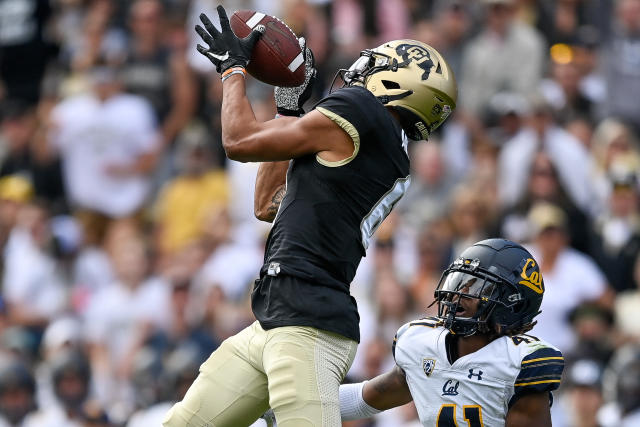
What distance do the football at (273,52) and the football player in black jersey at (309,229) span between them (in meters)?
0.06

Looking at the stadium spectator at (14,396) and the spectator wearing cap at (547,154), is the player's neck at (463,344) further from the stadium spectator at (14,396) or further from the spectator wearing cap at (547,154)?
the stadium spectator at (14,396)

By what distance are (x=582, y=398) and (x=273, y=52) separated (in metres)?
3.63

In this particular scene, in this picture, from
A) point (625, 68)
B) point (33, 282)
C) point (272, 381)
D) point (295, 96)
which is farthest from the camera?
point (33, 282)

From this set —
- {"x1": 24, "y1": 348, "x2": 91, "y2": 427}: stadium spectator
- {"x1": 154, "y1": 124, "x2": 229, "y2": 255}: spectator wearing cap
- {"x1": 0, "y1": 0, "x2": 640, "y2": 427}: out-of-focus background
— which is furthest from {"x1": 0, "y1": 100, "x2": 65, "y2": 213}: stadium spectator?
{"x1": 24, "y1": 348, "x2": 91, "y2": 427}: stadium spectator

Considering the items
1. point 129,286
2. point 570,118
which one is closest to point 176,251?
point 129,286

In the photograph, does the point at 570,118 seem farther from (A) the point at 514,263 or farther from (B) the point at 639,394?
(A) the point at 514,263

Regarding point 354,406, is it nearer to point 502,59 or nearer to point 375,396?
point 375,396

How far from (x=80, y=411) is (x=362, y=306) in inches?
75.7

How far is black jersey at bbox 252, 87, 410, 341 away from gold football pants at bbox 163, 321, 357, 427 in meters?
0.07

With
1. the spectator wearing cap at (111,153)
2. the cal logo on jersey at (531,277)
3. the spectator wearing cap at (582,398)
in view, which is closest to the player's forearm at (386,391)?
the cal logo on jersey at (531,277)

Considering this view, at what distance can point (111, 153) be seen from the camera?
34.5 feet

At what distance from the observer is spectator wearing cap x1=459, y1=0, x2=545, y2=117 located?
9.80 meters

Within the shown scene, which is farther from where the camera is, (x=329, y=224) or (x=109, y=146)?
(x=109, y=146)

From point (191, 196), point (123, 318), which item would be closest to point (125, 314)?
point (123, 318)
